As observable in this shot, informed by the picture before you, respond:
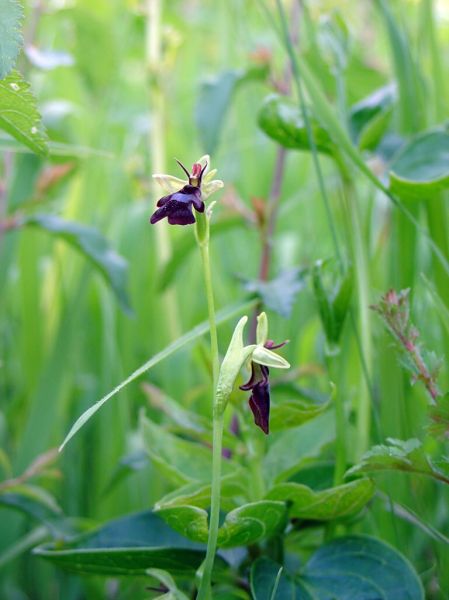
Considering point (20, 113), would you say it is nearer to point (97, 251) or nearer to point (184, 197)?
point (184, 197)

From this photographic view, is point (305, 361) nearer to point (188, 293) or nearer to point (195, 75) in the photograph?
point (188, 293)

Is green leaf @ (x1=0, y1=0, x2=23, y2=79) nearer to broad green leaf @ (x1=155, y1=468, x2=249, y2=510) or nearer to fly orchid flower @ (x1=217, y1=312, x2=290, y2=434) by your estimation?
fly orchid flower @ (x1=217, y1=312, x2=290, y2=434)

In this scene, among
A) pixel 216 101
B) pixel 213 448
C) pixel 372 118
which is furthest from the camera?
pixel 216 101

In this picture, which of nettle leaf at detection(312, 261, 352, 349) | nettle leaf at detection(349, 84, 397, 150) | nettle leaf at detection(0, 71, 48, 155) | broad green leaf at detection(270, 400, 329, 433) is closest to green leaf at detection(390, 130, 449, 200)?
nettle leaf at detection(349, 84, 397, 150)

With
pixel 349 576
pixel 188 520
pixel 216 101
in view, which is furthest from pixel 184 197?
pixel 216 101

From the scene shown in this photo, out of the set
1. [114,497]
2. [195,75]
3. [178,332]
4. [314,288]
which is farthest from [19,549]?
[195,75]

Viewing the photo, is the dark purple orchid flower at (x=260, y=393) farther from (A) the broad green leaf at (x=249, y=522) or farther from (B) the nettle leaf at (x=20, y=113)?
(B) the nettle leaf at (x=20, y=113)

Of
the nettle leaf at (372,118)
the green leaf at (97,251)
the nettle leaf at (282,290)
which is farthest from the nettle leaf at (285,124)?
the green leaf at (97,251)
